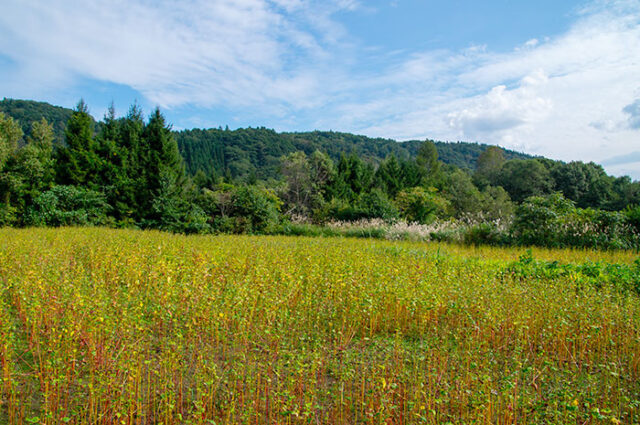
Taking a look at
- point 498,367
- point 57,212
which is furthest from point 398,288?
point 57,212

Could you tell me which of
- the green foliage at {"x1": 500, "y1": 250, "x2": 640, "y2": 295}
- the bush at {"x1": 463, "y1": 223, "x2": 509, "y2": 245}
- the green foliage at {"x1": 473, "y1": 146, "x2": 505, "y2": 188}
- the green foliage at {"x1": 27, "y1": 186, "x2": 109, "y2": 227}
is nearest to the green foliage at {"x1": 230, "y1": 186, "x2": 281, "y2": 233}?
the green foliage at {"x1": 27, "y1": 186, "x2": 109, "y2": 227}

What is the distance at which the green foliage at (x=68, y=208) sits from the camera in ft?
46.5

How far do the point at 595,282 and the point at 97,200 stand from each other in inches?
644

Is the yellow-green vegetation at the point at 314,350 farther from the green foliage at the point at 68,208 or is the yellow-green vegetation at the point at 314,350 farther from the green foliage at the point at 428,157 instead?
the green foliage at the point at 428,157

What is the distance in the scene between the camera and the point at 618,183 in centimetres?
3017

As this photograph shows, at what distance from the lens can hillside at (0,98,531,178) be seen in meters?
42.0

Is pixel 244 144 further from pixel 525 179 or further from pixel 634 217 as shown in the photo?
pixel 634 217

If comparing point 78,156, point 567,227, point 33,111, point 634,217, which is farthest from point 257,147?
point 634,217

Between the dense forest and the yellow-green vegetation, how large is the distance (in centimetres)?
634

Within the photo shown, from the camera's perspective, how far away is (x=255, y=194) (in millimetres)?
15828

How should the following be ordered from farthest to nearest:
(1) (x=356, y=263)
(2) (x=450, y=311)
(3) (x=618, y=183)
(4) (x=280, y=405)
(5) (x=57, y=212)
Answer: (3) (x=618, y=183), (5) (x=57, y=212), (1) (x=356, y=263), (2) (x=450, y=311), (4) (x=280, y=405)

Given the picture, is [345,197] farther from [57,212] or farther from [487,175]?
[487,175]

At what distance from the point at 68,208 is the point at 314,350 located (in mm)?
15374

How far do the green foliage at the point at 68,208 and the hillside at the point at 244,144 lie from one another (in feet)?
81.9
